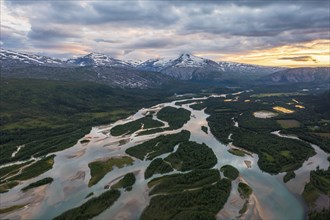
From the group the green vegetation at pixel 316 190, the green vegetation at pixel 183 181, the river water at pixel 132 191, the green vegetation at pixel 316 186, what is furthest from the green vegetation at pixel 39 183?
the green vegetation at pixel 316 186

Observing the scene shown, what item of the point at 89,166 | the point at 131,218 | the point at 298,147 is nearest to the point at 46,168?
the point at 89,166

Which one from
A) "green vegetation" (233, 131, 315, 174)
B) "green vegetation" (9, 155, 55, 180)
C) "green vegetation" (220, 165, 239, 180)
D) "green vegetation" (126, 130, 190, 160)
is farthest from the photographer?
"green vegetation" (126, 130, 190, 160)

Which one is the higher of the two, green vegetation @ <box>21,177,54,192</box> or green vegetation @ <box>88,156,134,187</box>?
green vegetation @ <box>21,177,54,192</box>

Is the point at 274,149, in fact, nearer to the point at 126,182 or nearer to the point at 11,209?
the point at 126,182

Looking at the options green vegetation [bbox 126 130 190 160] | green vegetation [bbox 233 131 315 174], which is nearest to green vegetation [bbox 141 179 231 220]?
green vegetation [bbox 233 131 315 174]

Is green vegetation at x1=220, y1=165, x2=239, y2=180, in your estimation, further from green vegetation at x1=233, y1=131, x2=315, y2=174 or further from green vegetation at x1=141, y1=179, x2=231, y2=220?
green vegetation at x1=233, y1=131, x2=315, y2=174

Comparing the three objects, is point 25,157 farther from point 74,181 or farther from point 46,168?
point 74,181

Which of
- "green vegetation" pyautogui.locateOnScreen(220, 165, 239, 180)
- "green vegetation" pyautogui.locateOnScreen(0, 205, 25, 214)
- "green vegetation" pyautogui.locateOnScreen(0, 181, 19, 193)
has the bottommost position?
"green vegetation" pyautogui.locateOnScreen(220, 165, 239, 180)
